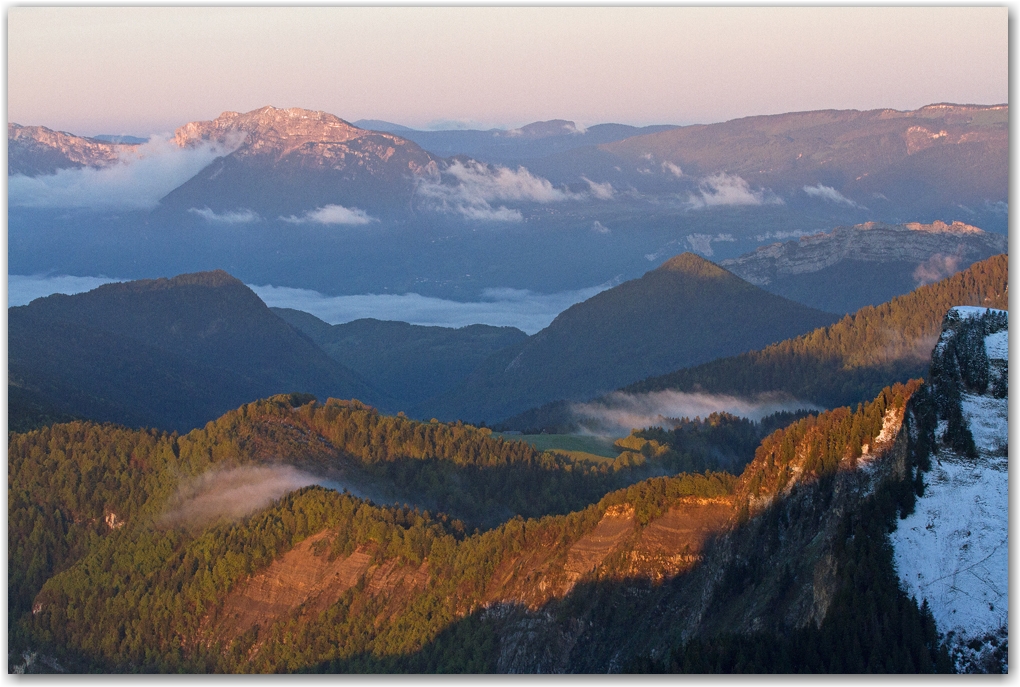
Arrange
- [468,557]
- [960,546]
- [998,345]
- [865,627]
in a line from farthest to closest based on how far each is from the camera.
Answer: [468,557] < [998,345] < [960,546] < [865,627]

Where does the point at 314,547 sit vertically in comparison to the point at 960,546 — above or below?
below

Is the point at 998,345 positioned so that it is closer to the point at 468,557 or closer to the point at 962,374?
the point at 962,374

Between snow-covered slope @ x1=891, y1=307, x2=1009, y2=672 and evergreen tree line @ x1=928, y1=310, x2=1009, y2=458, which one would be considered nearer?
snow-covered slope @ x1=891, y1=307, x2=1009, y2=672

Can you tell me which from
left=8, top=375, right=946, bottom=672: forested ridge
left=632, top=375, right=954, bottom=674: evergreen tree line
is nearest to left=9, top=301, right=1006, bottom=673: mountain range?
left=632, top=375, right=954, bottom=674: evergreen tree line

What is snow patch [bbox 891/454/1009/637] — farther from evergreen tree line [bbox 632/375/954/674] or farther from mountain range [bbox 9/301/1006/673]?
evergreen tree line [bbox 632/375/954/674]

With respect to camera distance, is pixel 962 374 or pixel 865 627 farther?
pixel 962 374

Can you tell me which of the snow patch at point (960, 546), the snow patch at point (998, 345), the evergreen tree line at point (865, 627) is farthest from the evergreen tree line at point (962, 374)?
the snow patch at point (960, 546)

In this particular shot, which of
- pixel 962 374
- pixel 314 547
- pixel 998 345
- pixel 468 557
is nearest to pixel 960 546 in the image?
pixel 962 374

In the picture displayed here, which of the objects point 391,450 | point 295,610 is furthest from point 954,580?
point 391,450
